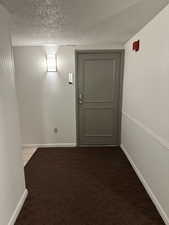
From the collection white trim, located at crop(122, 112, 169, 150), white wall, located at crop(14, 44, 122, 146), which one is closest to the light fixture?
white wall, located at crop(14, 44, 122, 146)

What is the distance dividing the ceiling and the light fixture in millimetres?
631

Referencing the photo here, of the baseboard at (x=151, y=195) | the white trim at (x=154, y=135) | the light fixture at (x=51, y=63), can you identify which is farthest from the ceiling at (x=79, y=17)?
the baseboard at (x=151, y=195)

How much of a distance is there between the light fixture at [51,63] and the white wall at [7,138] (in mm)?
1649

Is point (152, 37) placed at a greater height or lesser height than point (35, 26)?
lesser

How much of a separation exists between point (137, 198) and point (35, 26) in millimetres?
2645

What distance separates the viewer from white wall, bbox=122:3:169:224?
169 cm

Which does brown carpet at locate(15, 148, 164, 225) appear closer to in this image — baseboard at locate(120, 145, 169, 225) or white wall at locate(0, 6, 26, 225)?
baseboard at locate(120, 145, 169, 225)

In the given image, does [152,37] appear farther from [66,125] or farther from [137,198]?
[66,125]

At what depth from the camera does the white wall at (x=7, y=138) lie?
1.54 metres

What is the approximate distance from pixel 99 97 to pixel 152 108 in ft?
5.90

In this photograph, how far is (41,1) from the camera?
4.87 ft

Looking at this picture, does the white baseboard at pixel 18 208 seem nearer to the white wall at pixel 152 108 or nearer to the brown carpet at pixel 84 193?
the brown carpet at pixel 84 193

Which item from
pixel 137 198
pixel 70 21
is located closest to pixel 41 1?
pixel 70 21

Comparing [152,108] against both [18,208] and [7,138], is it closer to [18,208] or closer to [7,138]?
[7,138]
